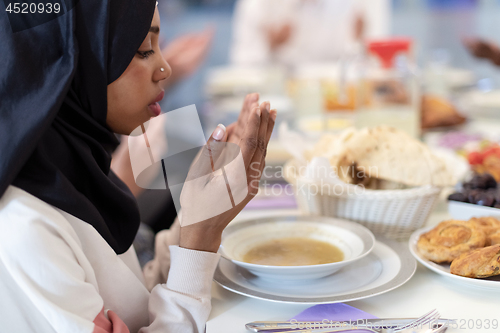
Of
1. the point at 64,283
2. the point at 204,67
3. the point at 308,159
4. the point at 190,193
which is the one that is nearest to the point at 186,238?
the point at 190,193

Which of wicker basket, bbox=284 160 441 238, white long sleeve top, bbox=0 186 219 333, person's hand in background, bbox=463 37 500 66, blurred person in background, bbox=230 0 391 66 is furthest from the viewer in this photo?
blurred person in background, bbox=230 0 391 66

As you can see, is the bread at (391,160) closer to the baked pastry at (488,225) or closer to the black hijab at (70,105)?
the baked pastry at (488,225)

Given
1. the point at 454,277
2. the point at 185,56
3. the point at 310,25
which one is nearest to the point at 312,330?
the point at 454,277

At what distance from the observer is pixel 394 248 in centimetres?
79

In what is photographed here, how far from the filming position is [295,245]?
2.58 ft

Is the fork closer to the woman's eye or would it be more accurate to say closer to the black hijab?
the black hijab

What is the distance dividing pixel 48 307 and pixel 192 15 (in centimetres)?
477

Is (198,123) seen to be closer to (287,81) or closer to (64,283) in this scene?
(64,283)

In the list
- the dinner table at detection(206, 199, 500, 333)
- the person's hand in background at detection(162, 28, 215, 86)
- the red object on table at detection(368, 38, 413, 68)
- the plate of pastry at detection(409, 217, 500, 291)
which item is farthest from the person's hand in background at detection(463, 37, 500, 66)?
the dinner table at detection(206, 199, 500, 333)

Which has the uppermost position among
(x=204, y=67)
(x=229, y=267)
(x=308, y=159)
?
(x=308, y=159)

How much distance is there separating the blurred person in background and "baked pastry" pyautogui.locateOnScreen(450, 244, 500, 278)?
8.59 ft

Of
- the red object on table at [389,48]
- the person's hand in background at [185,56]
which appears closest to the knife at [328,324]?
the red object on table at [389,48]

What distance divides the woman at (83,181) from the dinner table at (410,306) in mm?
41

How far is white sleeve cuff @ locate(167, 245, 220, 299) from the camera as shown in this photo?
67 cm
